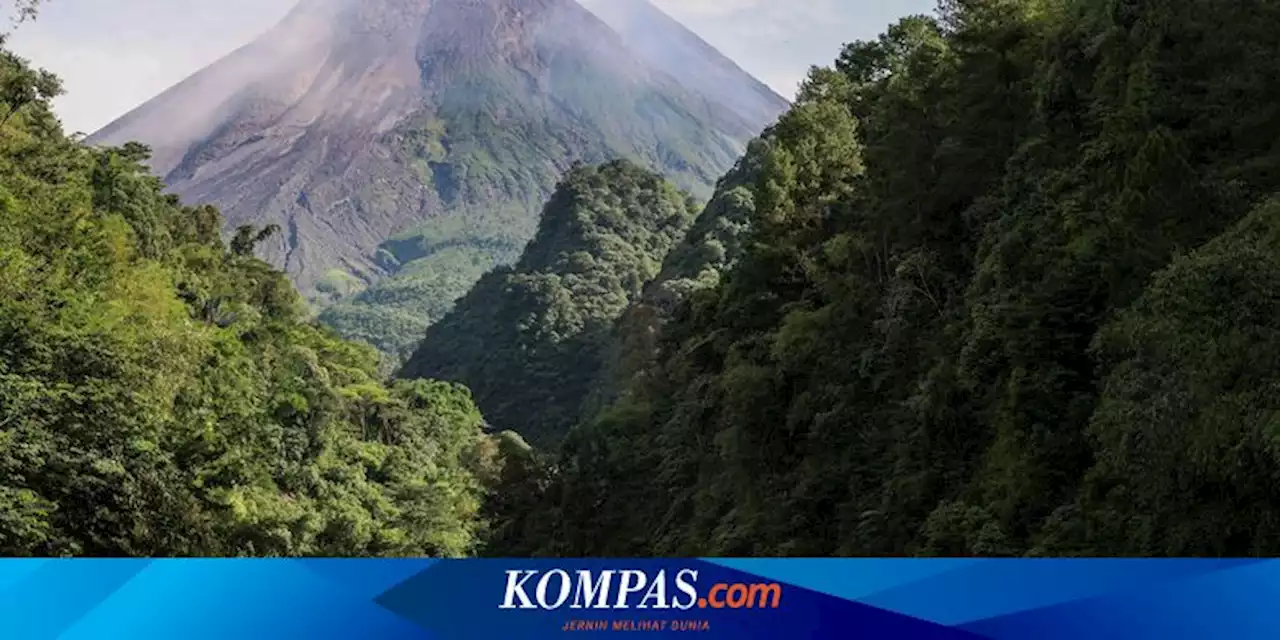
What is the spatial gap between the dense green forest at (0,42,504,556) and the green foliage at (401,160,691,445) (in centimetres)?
3046

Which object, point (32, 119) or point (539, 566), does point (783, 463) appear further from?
point (32, 119)

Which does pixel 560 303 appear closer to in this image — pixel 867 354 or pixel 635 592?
pixel 867 354

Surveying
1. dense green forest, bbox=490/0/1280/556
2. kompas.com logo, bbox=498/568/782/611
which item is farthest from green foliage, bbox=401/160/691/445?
kompas.com logo, bbox=498/568/782/611

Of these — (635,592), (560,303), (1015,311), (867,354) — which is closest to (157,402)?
(867,354)

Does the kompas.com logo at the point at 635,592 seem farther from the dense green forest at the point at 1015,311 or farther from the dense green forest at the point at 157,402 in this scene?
the dense green forest at the point at 157,402

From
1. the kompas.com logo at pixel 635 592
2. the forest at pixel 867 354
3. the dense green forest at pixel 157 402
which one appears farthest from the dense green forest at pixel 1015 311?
the dense green forest at pixel 157 402

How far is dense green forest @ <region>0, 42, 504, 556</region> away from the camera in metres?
26.8

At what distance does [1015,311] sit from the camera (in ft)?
69.9

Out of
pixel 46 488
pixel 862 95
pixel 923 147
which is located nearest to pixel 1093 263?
pixel 923 147

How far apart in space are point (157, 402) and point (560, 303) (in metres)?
68.3

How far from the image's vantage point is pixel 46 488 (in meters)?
26.3

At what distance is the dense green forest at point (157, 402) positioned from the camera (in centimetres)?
2677

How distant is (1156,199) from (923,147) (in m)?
12.1

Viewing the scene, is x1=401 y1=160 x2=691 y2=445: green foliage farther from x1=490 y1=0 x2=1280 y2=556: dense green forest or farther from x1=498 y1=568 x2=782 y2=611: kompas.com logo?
x1=498 y1=568 x2=782 y2=611: kompas.com logo
